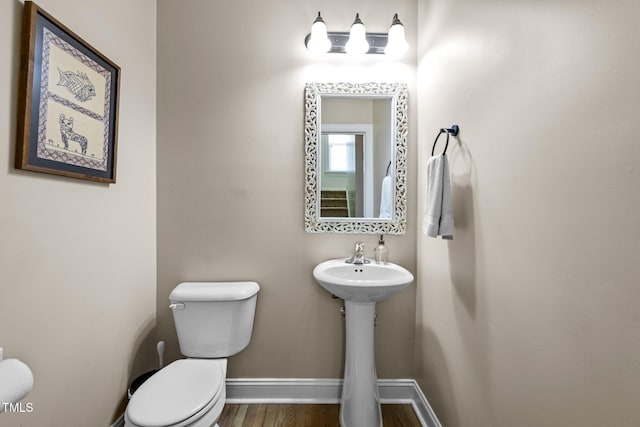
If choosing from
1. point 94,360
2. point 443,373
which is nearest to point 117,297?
point 94,360

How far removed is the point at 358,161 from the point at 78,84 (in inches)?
52.4

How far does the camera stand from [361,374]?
4.38ft

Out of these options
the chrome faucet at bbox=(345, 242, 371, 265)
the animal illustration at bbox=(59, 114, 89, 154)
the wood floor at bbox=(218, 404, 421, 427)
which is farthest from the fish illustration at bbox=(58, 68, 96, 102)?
the wood floor at bbox=(218, 404, 421, 427)

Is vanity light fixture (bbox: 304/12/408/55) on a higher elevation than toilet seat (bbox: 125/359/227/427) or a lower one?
higher

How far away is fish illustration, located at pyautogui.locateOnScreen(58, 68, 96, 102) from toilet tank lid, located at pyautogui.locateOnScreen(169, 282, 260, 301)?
3.18 feet

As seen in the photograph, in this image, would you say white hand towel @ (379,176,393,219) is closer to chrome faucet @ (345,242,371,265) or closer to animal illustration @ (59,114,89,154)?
chrome faucet @ (345,242,371,265)

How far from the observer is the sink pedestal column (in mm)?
1314

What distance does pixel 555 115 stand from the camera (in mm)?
690

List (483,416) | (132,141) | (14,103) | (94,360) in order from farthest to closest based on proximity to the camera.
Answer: (132,141), (94,360), (483,416), (14,103)

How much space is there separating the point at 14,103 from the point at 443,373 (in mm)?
→ 2005

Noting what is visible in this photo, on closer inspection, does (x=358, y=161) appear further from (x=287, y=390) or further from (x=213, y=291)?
(x=287, y=390)

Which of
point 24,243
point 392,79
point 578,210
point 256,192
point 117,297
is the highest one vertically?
point 392,79

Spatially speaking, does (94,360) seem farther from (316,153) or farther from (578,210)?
(578,210)

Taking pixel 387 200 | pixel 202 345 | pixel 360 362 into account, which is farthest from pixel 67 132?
pixel 360 362
